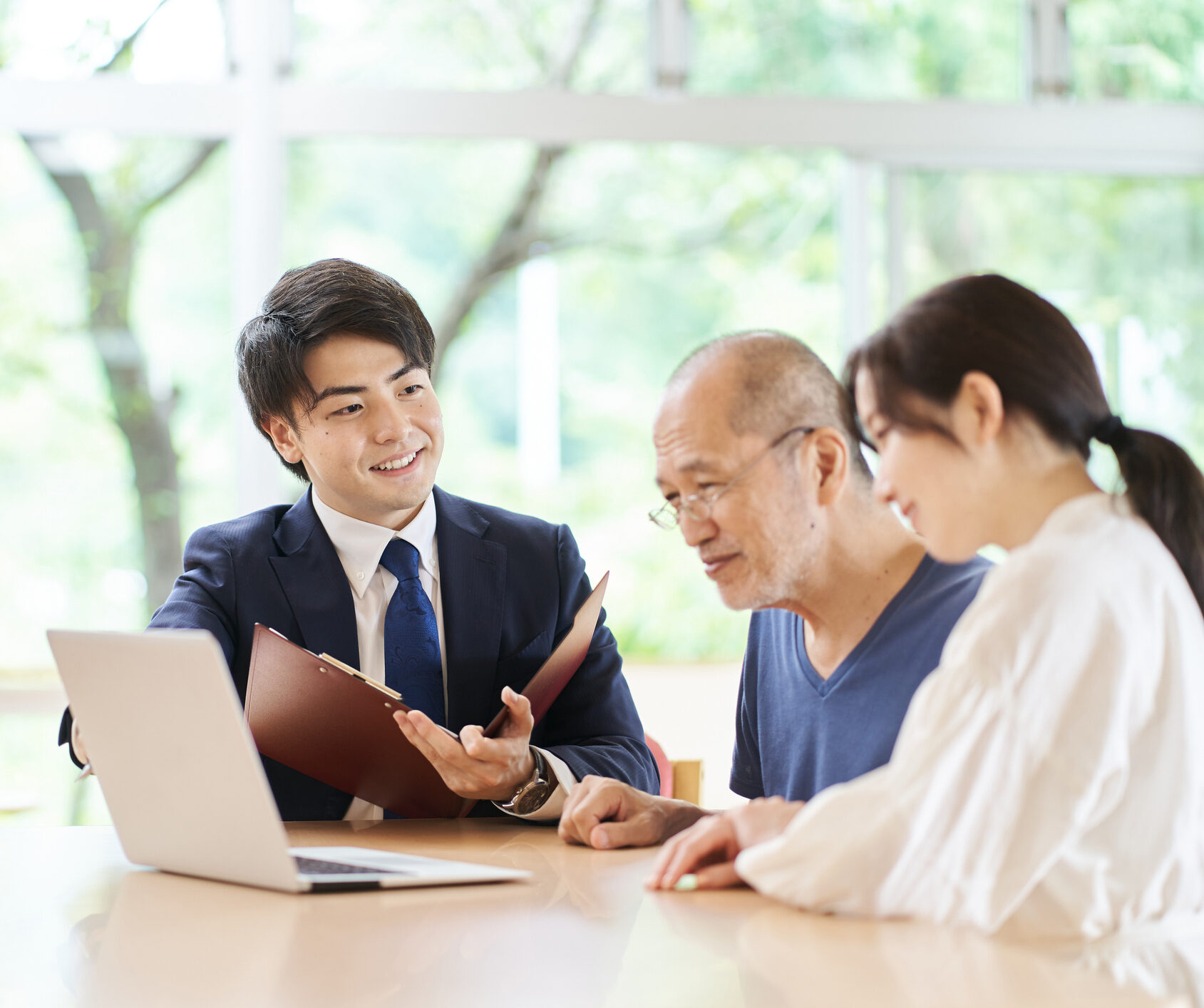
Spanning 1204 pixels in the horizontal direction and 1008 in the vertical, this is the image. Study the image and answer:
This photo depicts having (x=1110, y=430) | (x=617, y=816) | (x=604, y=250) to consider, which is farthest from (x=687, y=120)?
(x=1110, y=430)

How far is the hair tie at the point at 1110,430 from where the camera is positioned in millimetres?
1283

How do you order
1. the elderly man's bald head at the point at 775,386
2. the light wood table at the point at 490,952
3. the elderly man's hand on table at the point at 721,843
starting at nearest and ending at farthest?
1. the light wood table at the point at 490,952
2. the elderly man's hand on table at the point at 721,843
3. the elderly man's bald head at the point at 775,386

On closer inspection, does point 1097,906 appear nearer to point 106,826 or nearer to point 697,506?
point 697,506

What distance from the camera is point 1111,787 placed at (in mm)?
1087

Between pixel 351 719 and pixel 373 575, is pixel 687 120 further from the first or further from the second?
pixel 351 719

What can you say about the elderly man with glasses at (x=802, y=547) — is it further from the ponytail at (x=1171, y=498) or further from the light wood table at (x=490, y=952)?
A: the ponytail at (x=1171, y=498)

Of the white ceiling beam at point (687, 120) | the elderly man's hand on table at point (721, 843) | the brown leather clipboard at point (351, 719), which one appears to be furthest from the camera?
the white ceiling beam at point (687, 120)

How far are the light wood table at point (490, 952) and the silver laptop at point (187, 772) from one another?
0.09 ft

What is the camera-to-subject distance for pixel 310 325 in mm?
2029

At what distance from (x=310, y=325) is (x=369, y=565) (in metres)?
0.39

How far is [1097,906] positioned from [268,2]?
3.99 metres

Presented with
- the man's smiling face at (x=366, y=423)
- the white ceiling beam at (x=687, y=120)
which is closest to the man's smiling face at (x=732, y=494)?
the man's smiling face at (x=366, y=423)

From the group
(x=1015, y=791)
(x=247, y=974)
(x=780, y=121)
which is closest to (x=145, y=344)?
(x=780, y=121)

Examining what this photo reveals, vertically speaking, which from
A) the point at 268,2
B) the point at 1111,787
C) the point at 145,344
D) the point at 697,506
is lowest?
the point at 1111,787
